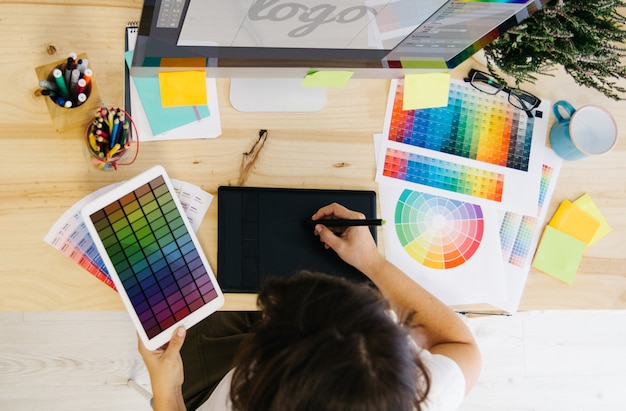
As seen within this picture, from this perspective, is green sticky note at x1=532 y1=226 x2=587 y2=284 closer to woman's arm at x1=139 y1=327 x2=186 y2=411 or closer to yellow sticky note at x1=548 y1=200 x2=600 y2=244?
yellow sticky note at x1=548 y1=200 x2=600 y2=244

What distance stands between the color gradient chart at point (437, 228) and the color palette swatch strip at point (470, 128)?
10cm

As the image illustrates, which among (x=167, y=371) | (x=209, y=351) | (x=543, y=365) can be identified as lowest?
(x=543, y=365)

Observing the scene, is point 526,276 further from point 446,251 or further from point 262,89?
point 262,89

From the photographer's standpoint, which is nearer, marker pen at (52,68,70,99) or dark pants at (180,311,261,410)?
marker pen at (52,68,70,99)

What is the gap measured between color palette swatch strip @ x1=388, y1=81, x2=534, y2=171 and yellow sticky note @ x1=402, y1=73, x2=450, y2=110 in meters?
0.02

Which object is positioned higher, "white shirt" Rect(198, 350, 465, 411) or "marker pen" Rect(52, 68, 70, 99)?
"marker pen" Rect(52, 68, 70, 99)

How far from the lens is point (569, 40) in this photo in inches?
33.6

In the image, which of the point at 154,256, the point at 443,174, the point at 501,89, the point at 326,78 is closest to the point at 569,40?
the point at 501,89

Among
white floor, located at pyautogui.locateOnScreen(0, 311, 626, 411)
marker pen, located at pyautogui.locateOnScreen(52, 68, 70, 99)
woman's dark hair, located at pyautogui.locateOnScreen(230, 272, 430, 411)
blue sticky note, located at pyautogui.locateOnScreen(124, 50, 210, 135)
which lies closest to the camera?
woman's dark hair, located at pyautogui.locateOnScreen(230, 272, 430, 411)

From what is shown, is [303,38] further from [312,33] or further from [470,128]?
[470,128]

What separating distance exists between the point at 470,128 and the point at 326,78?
0.30 meters

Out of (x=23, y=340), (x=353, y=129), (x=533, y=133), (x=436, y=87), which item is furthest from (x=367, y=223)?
(x=23, y=340)

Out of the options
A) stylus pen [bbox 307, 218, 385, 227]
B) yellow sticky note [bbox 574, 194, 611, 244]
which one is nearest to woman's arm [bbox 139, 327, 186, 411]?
stylus pen [bbox 307, 218, 385, 227]

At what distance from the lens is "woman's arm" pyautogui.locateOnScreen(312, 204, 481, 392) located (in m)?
0.89
